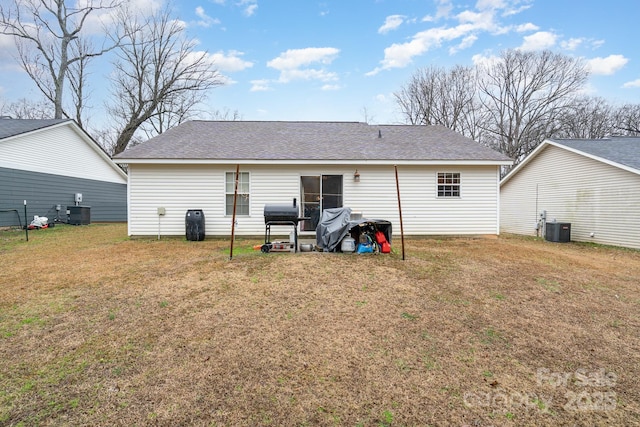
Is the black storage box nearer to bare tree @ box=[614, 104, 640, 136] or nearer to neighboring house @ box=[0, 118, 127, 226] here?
neighboring house @ box=[0, 118, 127, 226]

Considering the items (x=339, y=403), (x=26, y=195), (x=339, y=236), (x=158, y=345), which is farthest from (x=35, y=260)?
(x=26, y=195)

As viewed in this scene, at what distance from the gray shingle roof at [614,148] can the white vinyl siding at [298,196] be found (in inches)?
150

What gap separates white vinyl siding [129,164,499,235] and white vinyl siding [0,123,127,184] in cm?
767

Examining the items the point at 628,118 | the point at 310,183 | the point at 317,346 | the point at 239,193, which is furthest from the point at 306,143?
the point at 628,118

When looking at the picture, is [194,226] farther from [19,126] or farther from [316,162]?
[19,126]

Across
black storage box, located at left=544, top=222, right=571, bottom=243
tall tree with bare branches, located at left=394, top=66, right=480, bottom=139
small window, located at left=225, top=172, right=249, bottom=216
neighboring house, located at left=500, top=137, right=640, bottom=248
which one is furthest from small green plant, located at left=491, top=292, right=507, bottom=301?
tall tree with bare branches, located at left=394, top=66, right=480, bottom=139

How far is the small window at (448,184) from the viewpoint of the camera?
32.6ft

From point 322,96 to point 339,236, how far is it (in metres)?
13.3

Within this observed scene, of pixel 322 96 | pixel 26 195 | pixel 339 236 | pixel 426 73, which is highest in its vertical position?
pixel 426 73

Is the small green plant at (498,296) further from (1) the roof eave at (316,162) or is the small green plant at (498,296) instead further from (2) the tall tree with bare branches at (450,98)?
(2) the tall tree with bare branches at (450,98)

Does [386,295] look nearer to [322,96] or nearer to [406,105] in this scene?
[322,96]

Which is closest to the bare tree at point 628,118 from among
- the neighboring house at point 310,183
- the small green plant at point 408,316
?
the neighboring house at point 310,183

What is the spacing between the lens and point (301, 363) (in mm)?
2689

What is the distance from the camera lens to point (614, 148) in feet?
36.2
